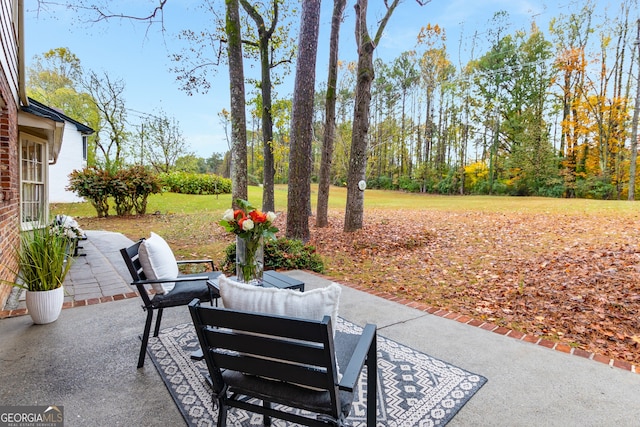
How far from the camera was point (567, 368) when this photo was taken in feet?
8.07

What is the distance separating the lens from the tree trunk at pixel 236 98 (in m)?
7.34

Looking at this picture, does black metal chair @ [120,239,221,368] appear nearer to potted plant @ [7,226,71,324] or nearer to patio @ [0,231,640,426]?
patio @ [0,231,640,426]

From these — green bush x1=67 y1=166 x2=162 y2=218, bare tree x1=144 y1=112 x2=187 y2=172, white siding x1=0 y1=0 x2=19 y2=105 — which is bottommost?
green bush x1=67 y1=166 x2=162 y2=218

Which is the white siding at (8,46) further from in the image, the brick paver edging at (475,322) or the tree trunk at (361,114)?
the tree trunk at (361,114)

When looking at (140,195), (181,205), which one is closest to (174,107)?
(181,205)

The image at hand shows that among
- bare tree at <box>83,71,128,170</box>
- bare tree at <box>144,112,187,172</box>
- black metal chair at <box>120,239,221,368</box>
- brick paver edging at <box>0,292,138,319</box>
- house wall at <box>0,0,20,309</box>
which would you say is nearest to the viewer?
black metal chair at <box>120,239,221,368</box>

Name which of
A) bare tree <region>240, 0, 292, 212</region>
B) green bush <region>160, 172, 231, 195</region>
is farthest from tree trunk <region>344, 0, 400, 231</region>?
green bush <region>160, 172, 231, 195</region>

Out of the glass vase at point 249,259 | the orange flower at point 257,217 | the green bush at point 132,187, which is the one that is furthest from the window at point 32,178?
the green bush at point 132,187

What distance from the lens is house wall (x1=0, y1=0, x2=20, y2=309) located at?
11.5 feet

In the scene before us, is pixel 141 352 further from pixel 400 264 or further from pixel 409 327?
pixel 400 264

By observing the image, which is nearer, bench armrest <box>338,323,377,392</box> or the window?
bench armrest <box>338,323,377,392</box>

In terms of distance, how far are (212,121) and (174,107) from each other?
588cm

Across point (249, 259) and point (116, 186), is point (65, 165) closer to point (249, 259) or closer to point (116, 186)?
point (116, 186)

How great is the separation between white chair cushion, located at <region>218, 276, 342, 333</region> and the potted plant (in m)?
2.47
